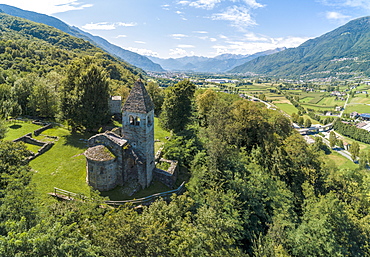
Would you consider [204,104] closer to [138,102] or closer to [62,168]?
[138,102]

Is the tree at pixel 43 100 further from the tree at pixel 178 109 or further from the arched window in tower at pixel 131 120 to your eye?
the arched window in tower at pixel 131 120

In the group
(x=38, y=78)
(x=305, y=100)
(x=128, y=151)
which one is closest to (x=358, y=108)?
(x=305, y=100)

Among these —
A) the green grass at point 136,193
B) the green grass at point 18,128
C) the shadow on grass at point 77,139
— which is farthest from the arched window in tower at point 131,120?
the green grass at point 18,128

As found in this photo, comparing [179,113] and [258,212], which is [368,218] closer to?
[258,212]

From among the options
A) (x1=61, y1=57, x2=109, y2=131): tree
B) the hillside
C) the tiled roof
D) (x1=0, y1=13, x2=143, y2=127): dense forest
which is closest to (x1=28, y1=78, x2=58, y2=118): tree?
(x1=0, y1=13, x2=143, y2=127): dense forest

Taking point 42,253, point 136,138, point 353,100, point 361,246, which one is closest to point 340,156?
point 361,246

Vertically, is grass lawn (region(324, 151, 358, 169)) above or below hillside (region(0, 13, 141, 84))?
below

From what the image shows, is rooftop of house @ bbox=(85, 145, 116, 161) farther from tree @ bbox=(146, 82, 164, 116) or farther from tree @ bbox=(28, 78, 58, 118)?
tree @ bbox=(146, 82, 164, 116)
